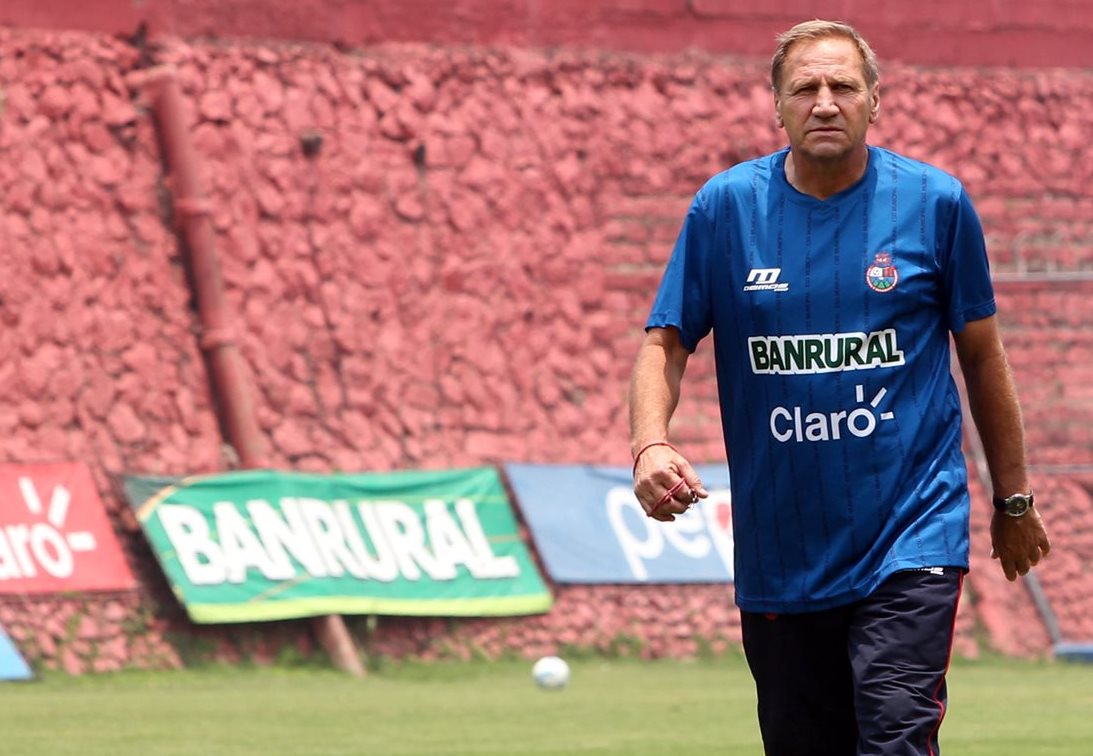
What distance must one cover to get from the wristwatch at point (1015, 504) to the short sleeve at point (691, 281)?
31.7 inches

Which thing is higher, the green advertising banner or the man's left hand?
the man's left hand

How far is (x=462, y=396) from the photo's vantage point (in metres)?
18.2

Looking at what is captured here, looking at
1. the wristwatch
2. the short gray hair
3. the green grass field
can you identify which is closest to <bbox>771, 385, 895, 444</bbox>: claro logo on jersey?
the wristwatch

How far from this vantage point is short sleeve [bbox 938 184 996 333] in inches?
204

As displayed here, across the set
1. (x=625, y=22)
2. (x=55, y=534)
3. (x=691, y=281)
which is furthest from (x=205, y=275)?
(x=691, y=281)

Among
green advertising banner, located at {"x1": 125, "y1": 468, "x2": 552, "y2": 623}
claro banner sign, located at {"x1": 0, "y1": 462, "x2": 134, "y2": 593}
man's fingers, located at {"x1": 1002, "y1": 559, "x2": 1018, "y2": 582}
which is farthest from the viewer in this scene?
green advertising banner, located at {"x1": 125, "y1": 468, "x2": 552, "y2": 623}

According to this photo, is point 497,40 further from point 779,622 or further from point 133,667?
point 779,622

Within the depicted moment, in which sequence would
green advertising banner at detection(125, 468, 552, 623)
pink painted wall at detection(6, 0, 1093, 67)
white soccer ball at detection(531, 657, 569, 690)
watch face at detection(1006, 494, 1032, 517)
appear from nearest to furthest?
watch face at detection(1006, 494, 1032, 517), white soccer ball at detection(531, 657, 569, 690), green advertising banner at detection(125, 468, 552, 623), pink painted wall at detection(6, 0, 1093, 67)

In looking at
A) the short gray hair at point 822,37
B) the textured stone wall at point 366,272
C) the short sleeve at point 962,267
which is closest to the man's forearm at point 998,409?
the short sleeve at point 962,267

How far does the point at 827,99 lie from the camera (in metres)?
5.15

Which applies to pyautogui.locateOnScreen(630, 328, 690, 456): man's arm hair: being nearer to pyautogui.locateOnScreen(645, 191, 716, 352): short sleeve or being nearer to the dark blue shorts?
pyautogui.locateOnScreen(645, 191, 716, 352): short sleeve

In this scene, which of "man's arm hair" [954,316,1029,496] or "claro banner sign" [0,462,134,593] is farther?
"claro banner sign" [0,462,134,593]

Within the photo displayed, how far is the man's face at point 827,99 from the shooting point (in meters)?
5.16

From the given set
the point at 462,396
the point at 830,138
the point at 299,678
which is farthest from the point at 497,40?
the point at 830,138
